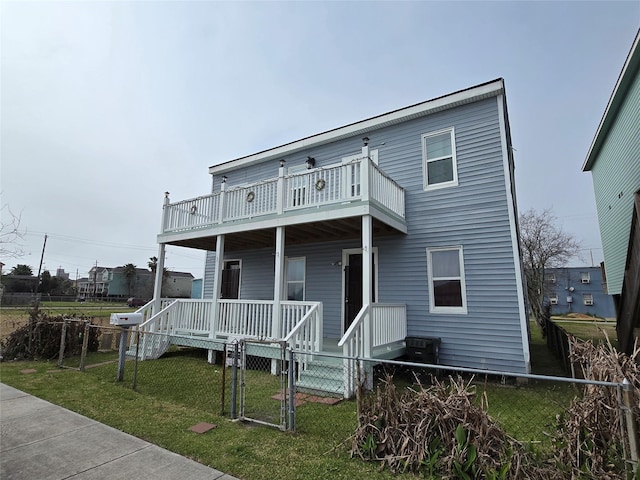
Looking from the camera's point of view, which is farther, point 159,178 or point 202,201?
point 159,178

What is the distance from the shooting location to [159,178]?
22438 mm

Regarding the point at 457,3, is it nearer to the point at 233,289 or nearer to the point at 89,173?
the point at 233,289

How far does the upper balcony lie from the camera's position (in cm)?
701

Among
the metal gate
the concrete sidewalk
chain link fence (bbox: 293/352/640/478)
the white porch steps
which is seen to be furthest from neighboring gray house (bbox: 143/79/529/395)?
the concrete sidewalk

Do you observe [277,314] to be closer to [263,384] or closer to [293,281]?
[263,384]

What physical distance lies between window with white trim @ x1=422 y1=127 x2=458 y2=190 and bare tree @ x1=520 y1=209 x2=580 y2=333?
48.3 ft

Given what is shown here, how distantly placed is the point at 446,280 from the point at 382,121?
187 inches

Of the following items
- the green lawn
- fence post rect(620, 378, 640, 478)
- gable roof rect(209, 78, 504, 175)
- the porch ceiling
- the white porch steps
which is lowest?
the green lawn

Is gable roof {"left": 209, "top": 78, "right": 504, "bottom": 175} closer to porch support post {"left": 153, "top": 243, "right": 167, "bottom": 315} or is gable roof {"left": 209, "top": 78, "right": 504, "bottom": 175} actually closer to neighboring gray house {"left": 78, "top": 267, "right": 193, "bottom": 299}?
porch support post {"left": 153, "top": 243, "right": 167, "bottom": 315}

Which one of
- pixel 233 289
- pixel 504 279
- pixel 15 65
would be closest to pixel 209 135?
pixel 15 65

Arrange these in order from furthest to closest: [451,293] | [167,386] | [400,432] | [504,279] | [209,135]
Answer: [209,135], [451,293], [504,279], [167,386], [400,432]

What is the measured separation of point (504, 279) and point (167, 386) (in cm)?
747

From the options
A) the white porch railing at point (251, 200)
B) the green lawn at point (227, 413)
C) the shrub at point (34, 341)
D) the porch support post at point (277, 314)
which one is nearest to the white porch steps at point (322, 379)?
the green lawn at point (227, 413)

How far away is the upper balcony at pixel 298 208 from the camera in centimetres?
701
